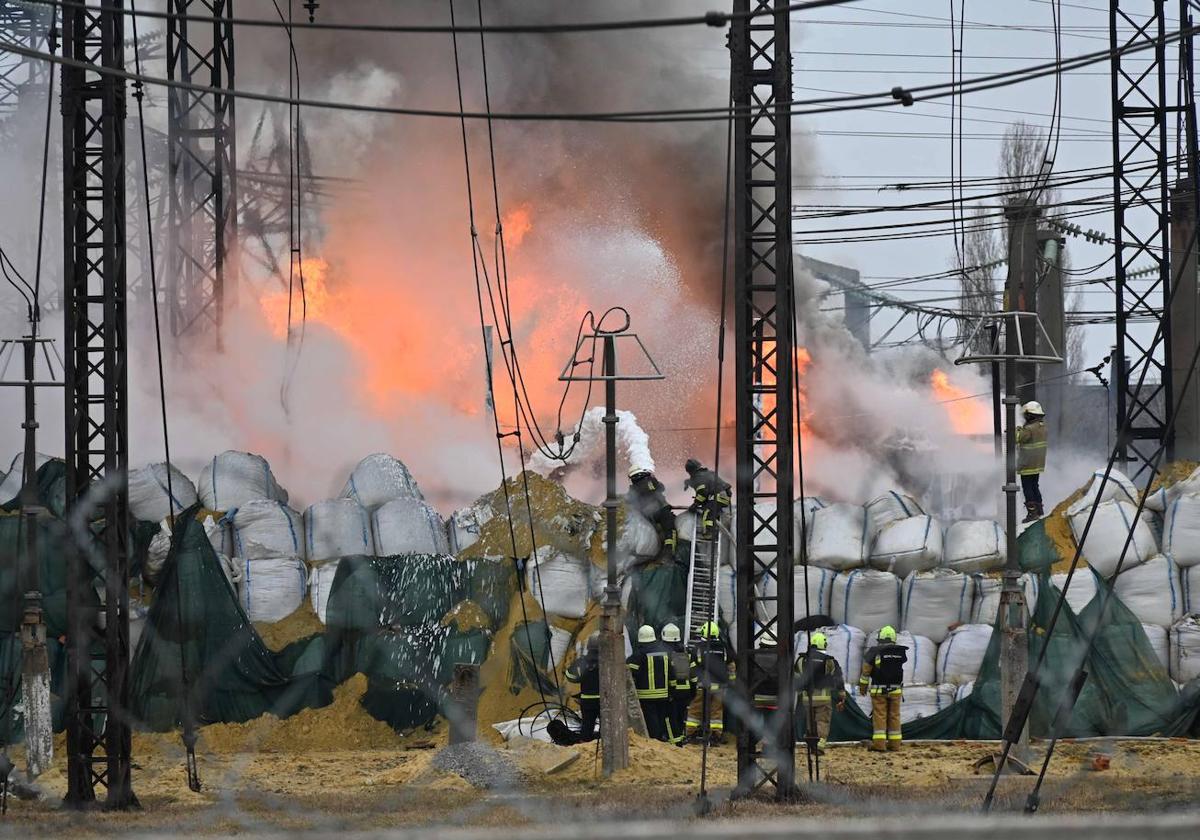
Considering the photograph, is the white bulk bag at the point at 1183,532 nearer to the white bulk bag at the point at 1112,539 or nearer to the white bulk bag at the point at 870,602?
the white bulk bag at the point at 1112,539

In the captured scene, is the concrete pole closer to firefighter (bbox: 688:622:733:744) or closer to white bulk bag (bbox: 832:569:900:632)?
firefighter (bbox: 688:622:733:744)

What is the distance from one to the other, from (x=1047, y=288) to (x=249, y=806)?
921 inches

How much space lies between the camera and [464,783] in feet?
52.3

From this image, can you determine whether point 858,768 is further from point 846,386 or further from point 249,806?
point 846,386

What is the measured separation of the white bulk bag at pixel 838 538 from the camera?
21297 millimetres

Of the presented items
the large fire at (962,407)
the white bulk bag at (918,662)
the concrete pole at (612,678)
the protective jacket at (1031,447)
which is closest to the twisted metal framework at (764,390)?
→ the concrete pole at (612,678)

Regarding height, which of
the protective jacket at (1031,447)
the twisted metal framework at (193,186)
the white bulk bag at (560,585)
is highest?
the twisted metal framework at (193,186)

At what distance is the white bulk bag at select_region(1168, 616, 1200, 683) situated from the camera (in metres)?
19.3

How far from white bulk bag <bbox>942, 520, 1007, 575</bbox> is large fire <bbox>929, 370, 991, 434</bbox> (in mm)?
26939

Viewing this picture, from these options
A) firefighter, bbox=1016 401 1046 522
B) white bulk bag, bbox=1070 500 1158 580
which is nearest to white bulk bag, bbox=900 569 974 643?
white bulk bag, bbox=1070 500 1158 580

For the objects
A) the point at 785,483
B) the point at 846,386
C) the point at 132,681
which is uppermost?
the point at 846,386

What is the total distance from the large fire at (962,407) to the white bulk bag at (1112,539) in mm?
27173

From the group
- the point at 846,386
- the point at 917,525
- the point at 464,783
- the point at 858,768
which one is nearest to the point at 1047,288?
the point at 846,386

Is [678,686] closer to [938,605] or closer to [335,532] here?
[938,605]
